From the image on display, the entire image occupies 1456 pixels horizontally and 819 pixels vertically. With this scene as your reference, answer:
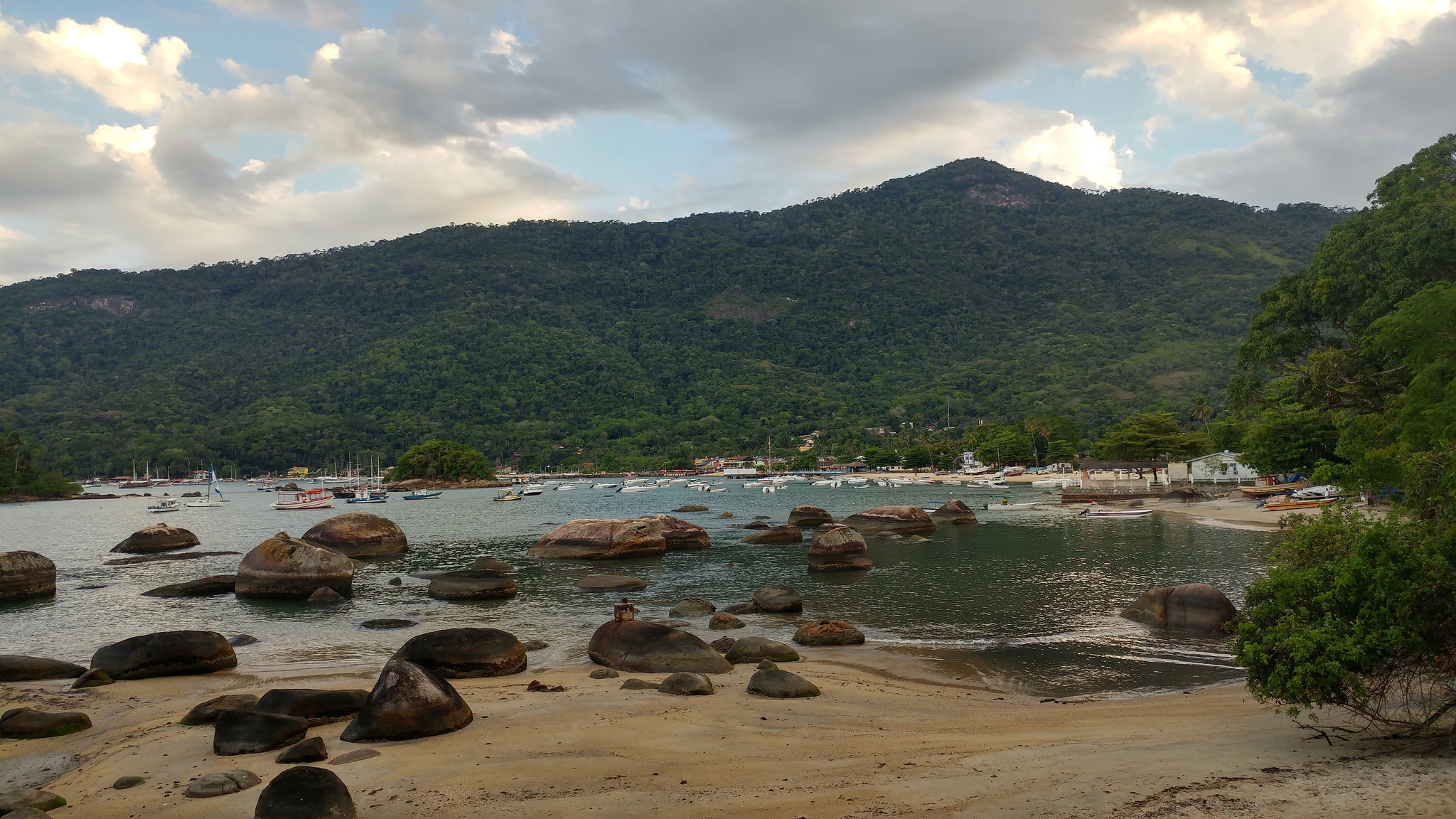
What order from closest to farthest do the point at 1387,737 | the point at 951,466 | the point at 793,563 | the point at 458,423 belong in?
the point at 1387,737 < the point at 793,563 < the point at 951,466 < the point at 458,423

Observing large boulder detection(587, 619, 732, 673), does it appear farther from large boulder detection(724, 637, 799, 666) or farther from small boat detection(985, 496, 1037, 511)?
small boat detection(985, 496, 1037, 511)

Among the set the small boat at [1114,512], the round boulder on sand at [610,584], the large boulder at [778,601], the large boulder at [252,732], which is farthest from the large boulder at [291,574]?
the small boat at [1114,512]

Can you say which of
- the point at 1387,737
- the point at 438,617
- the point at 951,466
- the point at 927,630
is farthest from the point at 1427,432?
the point at 951,466

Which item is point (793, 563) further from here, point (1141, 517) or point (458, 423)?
point (458, 423)

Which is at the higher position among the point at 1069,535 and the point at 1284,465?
the point at 1284,465

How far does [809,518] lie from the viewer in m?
54.8

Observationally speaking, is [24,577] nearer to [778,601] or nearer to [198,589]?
[198,589]

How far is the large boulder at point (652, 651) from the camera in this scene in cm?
1642

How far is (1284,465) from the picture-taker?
5278 cm

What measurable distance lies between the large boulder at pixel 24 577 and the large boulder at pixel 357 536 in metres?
10.8

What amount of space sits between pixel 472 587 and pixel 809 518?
30.1 meters

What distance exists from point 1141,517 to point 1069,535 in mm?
14615

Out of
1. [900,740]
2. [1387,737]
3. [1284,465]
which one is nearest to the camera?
[1387,737]

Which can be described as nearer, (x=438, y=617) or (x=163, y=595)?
(x=438, y=617)
